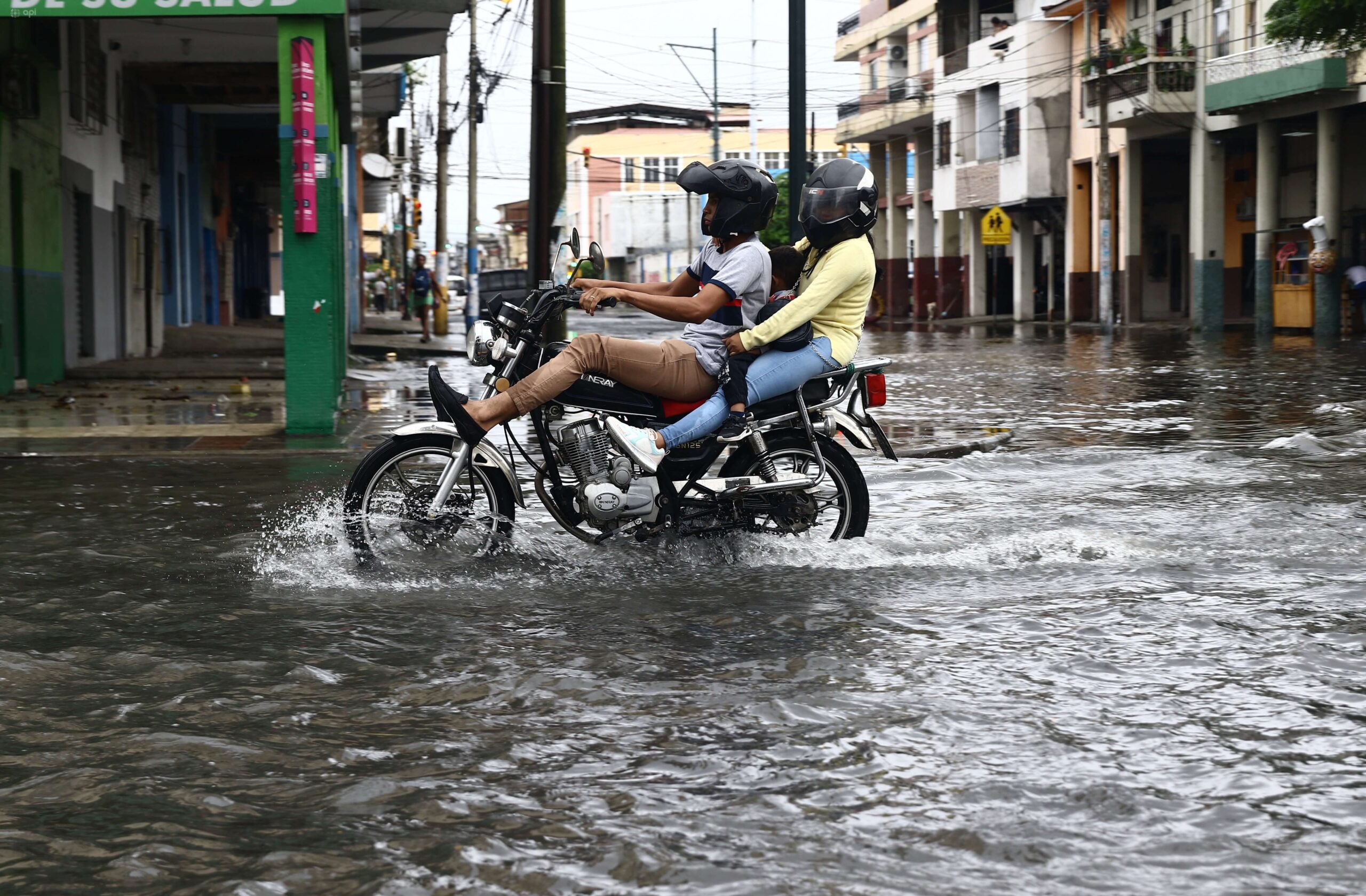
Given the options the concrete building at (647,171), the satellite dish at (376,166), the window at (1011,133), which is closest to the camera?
the satellite dish at (376,166)

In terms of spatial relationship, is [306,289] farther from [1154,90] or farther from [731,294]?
[1154,90]

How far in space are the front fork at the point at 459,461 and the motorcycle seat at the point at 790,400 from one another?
1052 millimetres

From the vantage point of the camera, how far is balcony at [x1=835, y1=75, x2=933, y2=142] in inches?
2126

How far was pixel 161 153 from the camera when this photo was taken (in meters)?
26.7

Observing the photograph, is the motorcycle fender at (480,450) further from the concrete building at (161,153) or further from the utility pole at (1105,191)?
the utility pole at (1105,191)

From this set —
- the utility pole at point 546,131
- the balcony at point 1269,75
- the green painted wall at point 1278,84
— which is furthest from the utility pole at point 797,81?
the green painted wall at point 1278,84

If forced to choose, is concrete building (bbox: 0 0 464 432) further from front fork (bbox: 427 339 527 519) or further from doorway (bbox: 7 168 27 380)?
front fork (bbox: 427 339 527 519)

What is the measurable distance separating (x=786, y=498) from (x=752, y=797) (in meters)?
3.42

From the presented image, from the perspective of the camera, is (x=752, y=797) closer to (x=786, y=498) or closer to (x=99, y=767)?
(x=99, y=767)

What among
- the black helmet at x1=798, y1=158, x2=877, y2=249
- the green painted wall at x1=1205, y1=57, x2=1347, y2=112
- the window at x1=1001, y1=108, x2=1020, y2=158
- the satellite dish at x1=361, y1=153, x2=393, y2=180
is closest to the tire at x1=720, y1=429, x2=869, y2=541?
the black helmet at x1=798, y1=158, x2=877, y2=249

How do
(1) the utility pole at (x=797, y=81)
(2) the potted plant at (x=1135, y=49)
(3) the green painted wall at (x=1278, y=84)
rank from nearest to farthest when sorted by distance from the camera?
1. (1) the utility pole at (x=797, y=81)
2. (3) the green painted wall at (x=1278, y=84)
3. (2) the potted plant at (x=1135, y=49)

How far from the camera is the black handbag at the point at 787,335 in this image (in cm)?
705

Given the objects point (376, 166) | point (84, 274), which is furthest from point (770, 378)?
point (376, 166)

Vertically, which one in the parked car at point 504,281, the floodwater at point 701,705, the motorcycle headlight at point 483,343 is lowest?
the floodwater at point 701,705
